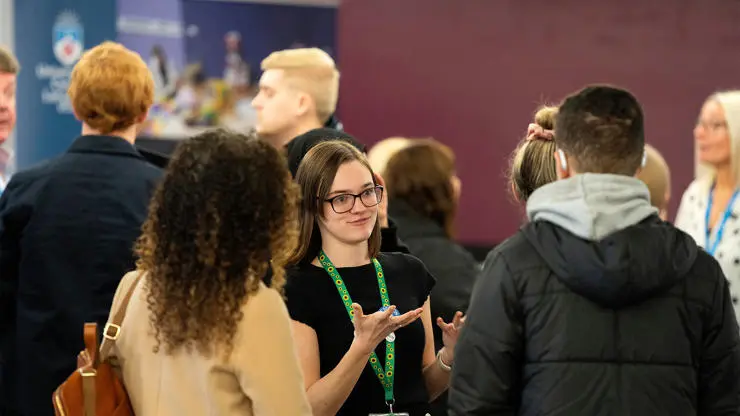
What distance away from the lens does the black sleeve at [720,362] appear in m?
2.38

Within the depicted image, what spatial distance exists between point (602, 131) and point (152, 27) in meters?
5.35

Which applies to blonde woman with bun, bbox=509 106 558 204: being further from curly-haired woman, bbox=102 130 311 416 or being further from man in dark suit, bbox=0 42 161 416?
man in dark suit, bbox=0 42 161 416

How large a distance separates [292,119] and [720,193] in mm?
2019

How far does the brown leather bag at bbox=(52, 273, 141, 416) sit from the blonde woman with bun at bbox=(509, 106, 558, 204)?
1073mm

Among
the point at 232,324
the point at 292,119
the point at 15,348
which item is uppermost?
the point at 292,119

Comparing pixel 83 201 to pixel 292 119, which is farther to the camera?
pixel 292 119

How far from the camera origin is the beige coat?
2.21m

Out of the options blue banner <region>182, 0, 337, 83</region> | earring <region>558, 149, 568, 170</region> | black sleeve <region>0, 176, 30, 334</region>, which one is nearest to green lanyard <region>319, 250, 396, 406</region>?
earring <region>558, 149, 568, 170</region>

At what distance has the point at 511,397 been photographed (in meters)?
2.36

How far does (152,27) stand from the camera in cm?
723

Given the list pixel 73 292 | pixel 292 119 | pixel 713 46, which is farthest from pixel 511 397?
pixel 713 46

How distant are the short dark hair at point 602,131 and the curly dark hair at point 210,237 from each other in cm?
62

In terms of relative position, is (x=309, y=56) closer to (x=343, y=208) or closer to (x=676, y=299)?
(x=343, y=208)

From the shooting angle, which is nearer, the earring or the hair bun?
the earring
